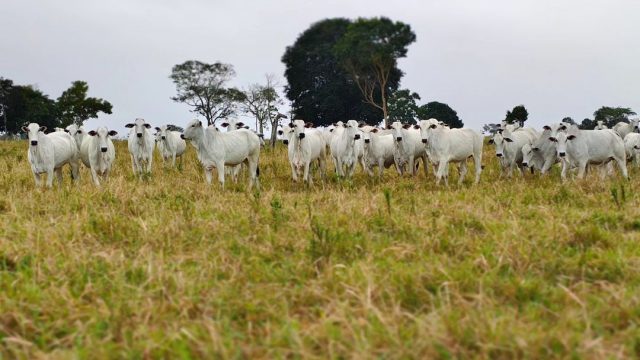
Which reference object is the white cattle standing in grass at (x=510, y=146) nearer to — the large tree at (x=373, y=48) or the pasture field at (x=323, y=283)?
the pasture field at (x=323, y=283)

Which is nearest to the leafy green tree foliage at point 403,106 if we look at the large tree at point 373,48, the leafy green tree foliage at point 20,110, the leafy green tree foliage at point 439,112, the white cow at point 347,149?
the leafy green tree foliage at point 439,112

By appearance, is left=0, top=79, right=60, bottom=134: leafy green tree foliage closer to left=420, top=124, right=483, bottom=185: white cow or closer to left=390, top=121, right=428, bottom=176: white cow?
left=390, top=121, right=428, bottom=176: white cow

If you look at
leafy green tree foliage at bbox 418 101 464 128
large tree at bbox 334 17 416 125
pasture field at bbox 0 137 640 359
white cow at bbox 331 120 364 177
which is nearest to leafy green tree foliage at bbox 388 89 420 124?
leafy green tree foliage at bbox 418 101 464 128

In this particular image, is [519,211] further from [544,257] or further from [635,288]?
[635,288]

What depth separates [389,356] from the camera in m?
3.13

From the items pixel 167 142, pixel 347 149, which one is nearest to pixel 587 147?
pixel 347 149

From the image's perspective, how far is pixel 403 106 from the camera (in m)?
62.7

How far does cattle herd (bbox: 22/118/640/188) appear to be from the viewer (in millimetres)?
13594

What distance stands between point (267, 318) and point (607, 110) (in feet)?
266

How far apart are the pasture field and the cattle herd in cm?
585

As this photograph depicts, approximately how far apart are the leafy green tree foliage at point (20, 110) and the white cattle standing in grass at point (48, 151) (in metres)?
55.7

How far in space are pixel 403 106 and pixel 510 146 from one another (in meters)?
47.4

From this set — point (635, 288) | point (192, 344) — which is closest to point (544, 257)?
point (635, 288)

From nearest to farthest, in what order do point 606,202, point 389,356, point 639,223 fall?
point 389,356 < point 639,223 < point 606,202
